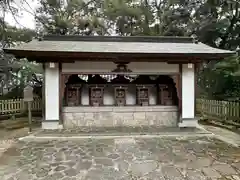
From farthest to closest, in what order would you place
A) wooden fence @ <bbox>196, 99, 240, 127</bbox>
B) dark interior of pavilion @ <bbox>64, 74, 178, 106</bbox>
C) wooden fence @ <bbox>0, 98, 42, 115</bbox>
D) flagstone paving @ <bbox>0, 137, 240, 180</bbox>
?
wooden fence @ <bbox>0, 98, 42, 115</bbox> < dark interior of pavilion @ <bbox>64, 74, 178, 106</bbox> < wooden fence @ <bbox>196, 99, 240, 127</bbox> < flagstone paving @ <bbox>0, 137, 240, 180</bbox>

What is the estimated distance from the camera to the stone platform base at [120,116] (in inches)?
298

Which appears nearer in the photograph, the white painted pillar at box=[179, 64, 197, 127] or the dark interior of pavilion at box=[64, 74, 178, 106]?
the white painted pillar at box=[179, 64, 197, 127]

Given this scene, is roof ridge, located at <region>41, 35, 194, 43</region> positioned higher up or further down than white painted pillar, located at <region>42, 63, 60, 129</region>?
higher up

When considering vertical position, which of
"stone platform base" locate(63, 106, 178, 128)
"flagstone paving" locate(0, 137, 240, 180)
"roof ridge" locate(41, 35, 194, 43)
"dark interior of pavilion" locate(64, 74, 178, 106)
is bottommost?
"flagstone paving" locate(0, 137, 240, 180)

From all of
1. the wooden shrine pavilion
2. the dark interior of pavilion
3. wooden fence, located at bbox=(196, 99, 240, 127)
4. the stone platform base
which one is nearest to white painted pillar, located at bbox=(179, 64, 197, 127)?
the wooden shrine pavilion

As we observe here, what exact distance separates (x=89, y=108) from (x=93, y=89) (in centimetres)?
76

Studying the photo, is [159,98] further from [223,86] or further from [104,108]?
[223,86]

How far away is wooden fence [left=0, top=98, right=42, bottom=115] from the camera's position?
936 centimetres

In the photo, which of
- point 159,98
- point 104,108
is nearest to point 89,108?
point 104,108

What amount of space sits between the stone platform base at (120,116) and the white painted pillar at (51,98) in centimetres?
42

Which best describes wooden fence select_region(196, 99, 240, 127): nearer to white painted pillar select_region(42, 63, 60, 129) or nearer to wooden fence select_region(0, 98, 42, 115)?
white painted pillar select_region(42, 63, 60, 129)

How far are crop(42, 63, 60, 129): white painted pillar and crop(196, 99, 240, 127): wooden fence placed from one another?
234 inches

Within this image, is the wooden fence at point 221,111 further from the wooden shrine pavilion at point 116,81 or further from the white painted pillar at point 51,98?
the white painted pillar at point 51,98

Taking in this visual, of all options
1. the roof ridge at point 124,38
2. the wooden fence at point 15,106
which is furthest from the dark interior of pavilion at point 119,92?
the wooden fence at point 15,106
